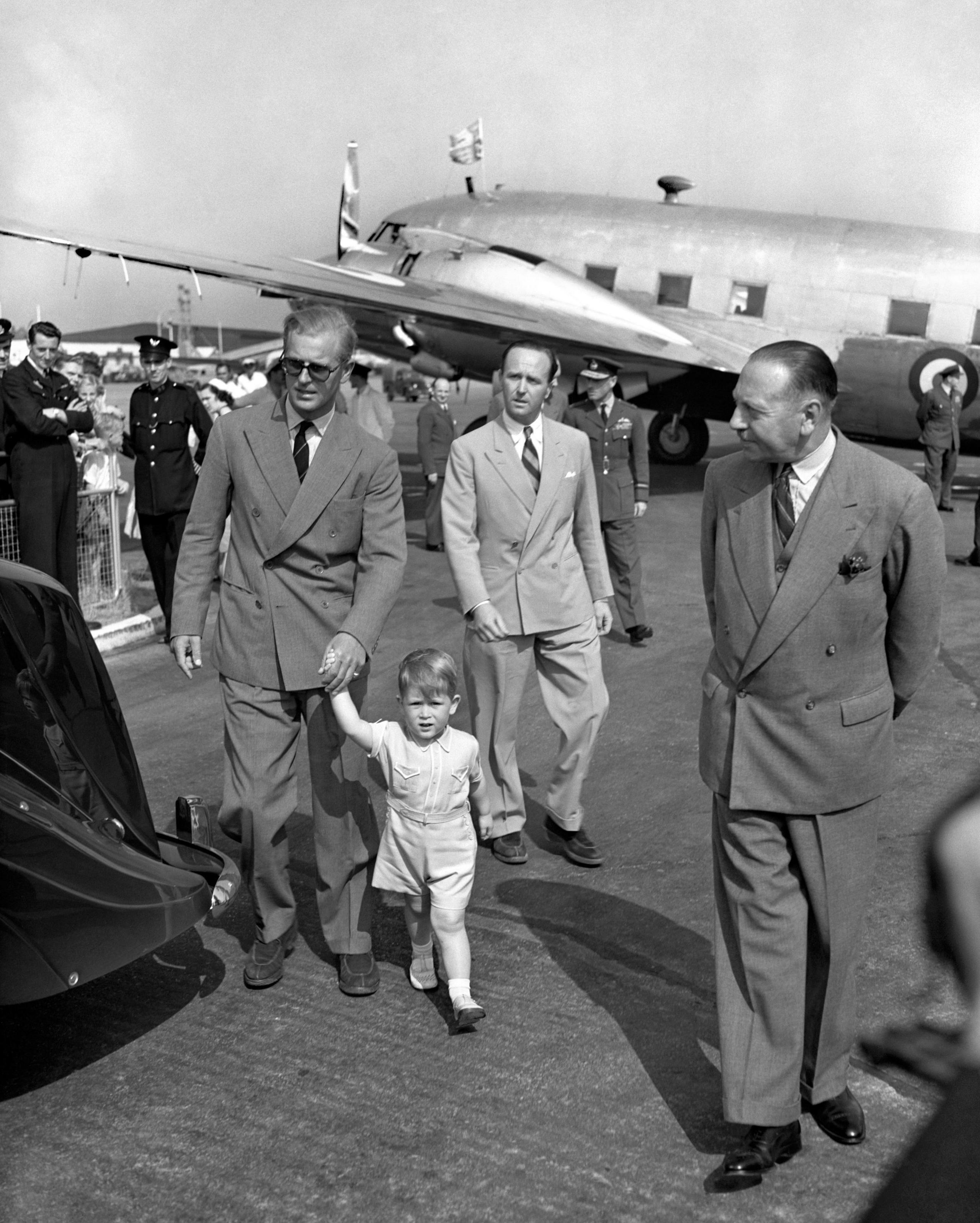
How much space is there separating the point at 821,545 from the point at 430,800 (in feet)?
5.10

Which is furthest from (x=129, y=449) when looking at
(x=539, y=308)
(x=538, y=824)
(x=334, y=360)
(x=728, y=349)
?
(x=728, y=349)

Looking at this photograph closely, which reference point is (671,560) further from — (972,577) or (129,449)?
(129,449)

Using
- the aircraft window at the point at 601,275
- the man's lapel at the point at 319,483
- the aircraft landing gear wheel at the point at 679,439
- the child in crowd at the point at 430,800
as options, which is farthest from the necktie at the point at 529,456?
the aircraft landing gear wheel at the point at 679,439

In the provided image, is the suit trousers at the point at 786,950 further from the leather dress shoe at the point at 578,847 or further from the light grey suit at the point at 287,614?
the leather dress shoe at the point at 578,847

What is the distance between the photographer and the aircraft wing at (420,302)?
1454 centimetres

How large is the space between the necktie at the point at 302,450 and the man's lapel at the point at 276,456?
0.02 m

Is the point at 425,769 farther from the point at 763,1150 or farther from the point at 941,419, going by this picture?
the point at 941,419

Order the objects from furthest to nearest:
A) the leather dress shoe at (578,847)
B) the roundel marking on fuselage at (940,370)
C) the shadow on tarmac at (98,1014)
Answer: the roundel marking on fuselage at (940,370) < the leather dress shoe at (578,847) < the shadow on tarmac at (98,1014)

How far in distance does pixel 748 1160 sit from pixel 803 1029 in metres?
0.41

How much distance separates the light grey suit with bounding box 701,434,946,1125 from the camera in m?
3.49

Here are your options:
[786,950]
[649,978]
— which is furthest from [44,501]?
[786,950]

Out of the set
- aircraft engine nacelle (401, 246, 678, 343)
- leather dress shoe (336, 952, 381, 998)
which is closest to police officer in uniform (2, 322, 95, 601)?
leather dress shoe (336, 952, 381, 998)

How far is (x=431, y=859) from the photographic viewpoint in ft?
14.0

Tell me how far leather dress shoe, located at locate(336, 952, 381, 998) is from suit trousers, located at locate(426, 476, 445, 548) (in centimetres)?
828
